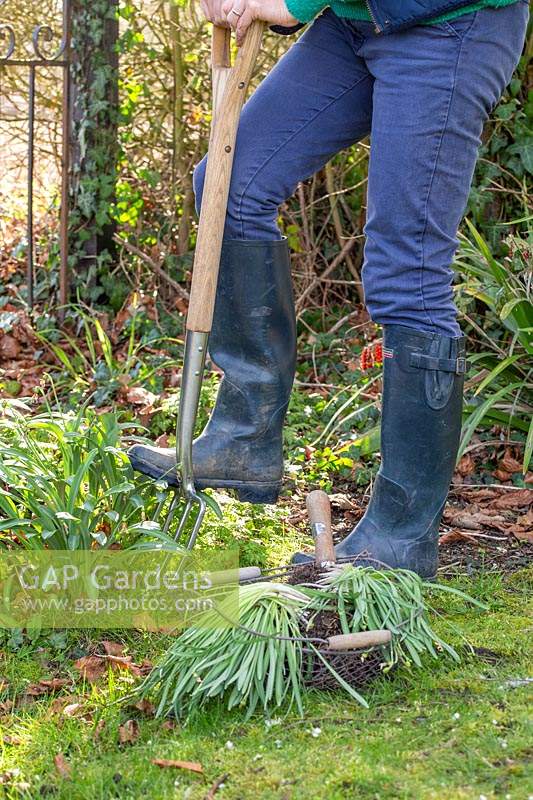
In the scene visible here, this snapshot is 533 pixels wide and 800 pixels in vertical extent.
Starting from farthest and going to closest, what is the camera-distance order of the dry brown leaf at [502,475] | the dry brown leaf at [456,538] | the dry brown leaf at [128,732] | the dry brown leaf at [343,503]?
the dry brown leaf at [502,475] < the dry brown leaf at [343,503] < the dry brown leaf at [456,538] < the dry brown leaf at [128,732]

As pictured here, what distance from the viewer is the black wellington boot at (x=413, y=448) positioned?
2.51 meters

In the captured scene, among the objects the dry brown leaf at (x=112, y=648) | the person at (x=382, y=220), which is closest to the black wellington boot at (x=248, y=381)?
the person at (x=382, y=220)

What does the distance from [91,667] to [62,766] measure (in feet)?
1.34

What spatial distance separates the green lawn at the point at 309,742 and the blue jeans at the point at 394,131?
0.86 metres

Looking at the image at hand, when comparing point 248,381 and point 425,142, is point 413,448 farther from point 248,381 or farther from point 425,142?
point 425,142

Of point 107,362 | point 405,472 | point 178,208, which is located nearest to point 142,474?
point 405,472

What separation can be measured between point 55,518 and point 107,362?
6.48ft

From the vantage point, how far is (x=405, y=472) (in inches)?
101

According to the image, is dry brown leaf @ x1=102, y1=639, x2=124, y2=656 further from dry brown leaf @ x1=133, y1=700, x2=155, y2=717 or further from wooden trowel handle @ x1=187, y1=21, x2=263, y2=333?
wooden trowel handle @ x1=187, y1=21, x2=263, y2=333

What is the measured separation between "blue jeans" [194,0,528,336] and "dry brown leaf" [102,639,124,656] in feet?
3.22

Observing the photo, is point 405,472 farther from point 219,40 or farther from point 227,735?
point 219,40

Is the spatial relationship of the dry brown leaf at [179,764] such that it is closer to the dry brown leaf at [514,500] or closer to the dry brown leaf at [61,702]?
the dry brown leaf at [61,702]

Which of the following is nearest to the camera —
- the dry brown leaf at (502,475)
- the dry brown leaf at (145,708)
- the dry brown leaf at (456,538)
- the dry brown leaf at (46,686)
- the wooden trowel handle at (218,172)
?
the dry brown leaf at (145,708)

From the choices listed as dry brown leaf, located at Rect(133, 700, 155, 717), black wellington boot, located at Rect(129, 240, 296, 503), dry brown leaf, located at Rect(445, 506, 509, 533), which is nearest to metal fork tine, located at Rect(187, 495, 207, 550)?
black wellington boot, located at Rect(129, 240, 296, 503)
